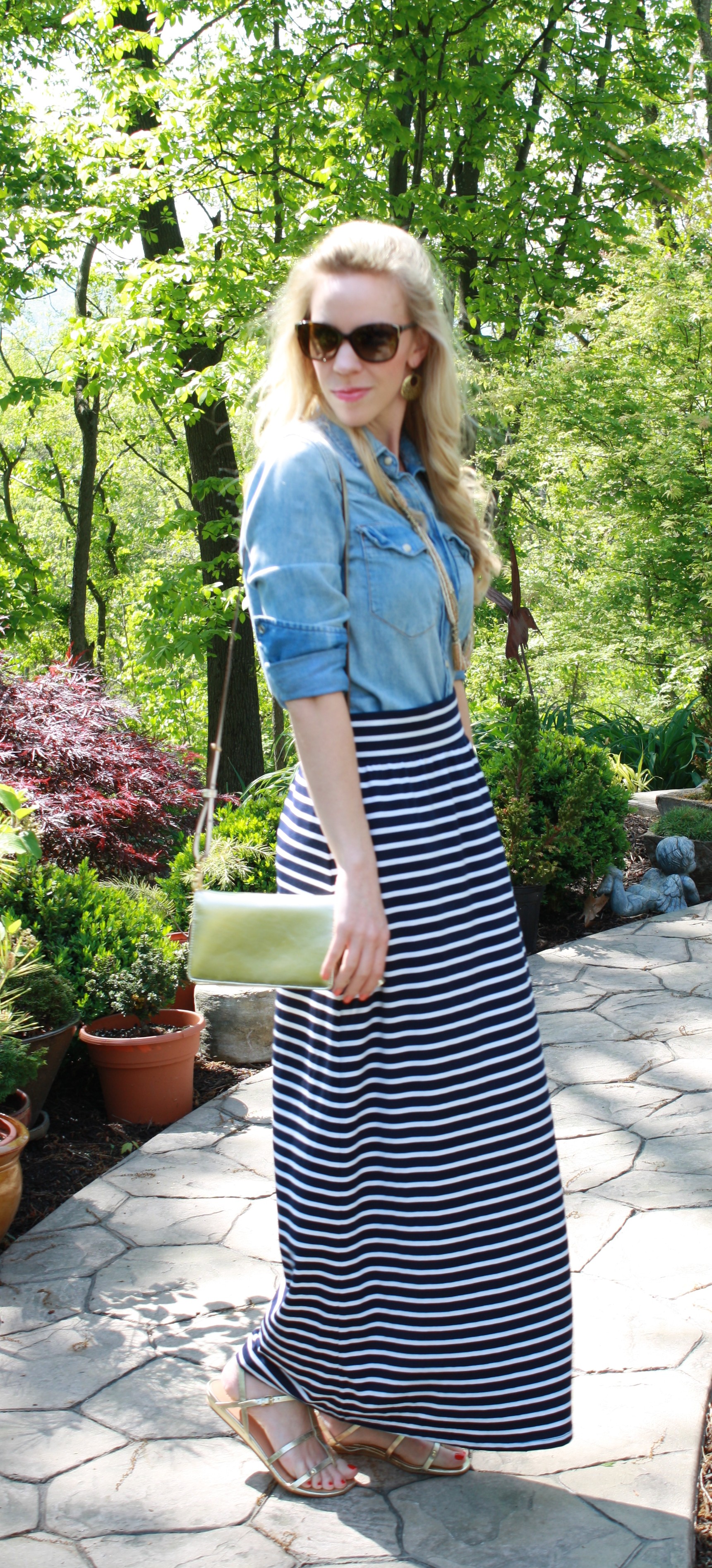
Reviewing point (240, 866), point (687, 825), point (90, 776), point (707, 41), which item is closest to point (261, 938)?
point (240, 866)

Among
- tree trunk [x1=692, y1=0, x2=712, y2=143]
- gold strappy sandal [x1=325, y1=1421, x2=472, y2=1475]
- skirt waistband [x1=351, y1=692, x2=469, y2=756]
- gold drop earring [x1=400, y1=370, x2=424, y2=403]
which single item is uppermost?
tree trunk [x1=692, y1=0, x2=712, y2=143]

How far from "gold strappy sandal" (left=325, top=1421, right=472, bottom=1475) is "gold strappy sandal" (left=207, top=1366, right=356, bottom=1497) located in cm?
5

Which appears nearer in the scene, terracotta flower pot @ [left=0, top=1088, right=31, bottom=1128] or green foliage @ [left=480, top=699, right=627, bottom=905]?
terracotta flower pot @ [left=0, top=1088, right=31, bottom=1128]

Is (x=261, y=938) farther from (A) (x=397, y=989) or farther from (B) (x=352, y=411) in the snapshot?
(B) (x=352, y=411)

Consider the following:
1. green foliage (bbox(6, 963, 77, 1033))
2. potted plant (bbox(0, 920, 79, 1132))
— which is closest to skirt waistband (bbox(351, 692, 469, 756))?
potted plant (bbox(0, 920, 79, 1132))

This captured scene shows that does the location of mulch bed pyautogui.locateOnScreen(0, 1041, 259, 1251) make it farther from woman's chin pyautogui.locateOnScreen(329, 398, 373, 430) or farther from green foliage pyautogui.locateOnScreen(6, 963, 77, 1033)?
woman's chin pyautogui.locateOnScreen(329, 398, 373, 430)

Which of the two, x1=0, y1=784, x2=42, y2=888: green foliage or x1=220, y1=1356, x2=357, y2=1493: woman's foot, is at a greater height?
x1=0, y1=784, x2=42, y2=888: green foliage

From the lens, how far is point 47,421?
19.1 meters

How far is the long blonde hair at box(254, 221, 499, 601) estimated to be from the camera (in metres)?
1.57

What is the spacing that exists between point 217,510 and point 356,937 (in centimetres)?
624

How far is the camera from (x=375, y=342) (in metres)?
1.55

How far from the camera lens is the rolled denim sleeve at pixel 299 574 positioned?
1.43 meters

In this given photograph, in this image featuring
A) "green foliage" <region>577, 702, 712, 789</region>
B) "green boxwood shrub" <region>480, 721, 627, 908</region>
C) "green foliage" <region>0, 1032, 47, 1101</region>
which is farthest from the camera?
"green foliage" <region>577, 702, 712, 789</region>

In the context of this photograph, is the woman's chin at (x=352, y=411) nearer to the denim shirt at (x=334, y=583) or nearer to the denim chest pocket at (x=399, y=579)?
the denim shirt at (x=334, y=583)
